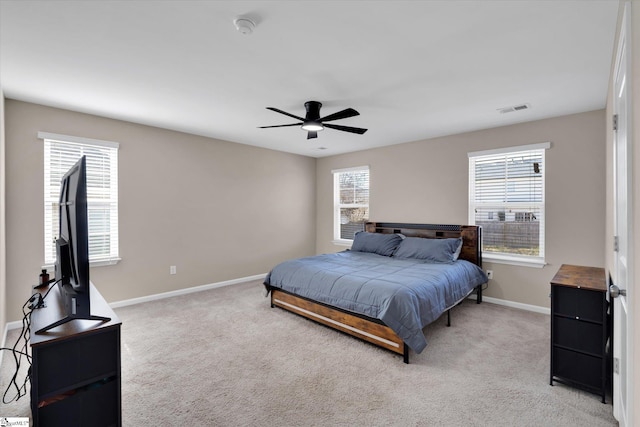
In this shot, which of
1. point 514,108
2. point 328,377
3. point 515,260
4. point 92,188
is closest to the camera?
point 328,377

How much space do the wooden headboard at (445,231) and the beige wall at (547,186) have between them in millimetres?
133

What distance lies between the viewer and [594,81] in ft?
9.07

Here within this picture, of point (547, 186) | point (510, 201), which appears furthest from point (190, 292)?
point (547, 186)

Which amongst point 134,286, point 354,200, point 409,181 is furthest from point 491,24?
point 134,286

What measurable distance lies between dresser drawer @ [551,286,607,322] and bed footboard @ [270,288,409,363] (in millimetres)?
1191

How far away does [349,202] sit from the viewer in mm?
6230

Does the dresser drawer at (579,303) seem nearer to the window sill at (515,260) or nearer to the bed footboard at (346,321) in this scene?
the bed footboard at (346,321)

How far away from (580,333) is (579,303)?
Answer: 21cm

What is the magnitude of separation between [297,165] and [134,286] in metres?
3.57

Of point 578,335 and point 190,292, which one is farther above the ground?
point 578,335

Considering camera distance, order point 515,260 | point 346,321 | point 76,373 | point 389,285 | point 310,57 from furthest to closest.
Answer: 1. point 515,260
2. point 346,321
3. point 389,285
4. point 310,57
5. point 76,373

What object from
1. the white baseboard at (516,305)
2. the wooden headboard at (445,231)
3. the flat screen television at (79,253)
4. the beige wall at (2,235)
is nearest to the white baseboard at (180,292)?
the beige wall at (2,235)

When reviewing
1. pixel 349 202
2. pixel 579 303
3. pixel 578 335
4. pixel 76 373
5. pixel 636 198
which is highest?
pixel 349 202

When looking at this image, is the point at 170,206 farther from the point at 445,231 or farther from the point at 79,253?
the point at 445,231
